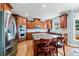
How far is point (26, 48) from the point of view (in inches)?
76.8

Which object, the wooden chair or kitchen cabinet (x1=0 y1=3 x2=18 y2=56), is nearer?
kitchen cabinet (x1=0 y1=3 x2=18 y2=56)

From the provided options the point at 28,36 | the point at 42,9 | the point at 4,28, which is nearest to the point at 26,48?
the point at 28,36

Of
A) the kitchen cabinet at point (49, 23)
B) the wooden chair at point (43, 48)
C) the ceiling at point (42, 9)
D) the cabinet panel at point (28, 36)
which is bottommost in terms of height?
the wooden chair at point (43, 48)

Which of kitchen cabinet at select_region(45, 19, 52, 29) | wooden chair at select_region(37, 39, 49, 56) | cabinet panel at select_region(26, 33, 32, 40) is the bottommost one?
wooden chair at select_region(37, 39, 49, 56)

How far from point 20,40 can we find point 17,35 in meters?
0.10

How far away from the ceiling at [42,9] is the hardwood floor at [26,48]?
438 mm

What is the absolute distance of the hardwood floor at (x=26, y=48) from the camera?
1.94 metres

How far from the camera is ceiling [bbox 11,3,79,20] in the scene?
75.1 inches

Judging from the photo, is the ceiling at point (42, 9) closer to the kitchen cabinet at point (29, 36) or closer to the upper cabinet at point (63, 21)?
the upper cabinet at point (63, 21)

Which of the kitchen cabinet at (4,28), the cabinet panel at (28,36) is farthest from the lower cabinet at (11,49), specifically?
the cabinet panel at (28,36)

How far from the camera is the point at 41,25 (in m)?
1.95

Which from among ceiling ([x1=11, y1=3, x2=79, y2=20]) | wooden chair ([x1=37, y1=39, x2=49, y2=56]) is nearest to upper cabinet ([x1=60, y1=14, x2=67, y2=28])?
ceiling ([x1=11, y1=3, x2=79, y2=20])

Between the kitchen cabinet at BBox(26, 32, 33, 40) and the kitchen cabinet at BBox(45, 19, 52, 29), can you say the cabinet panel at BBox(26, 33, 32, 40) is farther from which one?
the kitchen cabinet at BBox(45, 19, 52, 29)

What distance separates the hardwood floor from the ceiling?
438 mm
